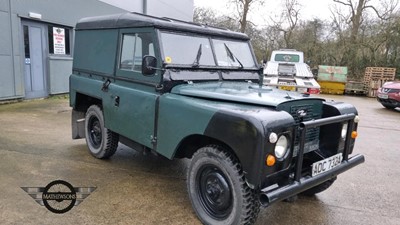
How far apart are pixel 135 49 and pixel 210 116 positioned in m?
1.65

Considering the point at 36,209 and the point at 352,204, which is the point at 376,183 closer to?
the point at 352,204

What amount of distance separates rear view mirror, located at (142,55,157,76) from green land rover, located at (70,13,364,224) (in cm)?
1

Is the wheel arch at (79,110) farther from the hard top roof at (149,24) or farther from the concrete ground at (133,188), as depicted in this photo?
the hard top roof at (149,24)

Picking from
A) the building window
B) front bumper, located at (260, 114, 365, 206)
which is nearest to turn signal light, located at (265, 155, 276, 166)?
front bumper, located at (260, 114, 365, 206)

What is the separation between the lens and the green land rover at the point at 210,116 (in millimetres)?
2686

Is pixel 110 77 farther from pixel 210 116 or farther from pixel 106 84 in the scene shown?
pixel 210 116

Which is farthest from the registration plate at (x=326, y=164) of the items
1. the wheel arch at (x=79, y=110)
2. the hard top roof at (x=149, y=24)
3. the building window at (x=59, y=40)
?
the building window at (x=59, y=40)

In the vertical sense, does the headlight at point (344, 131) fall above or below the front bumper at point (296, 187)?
above

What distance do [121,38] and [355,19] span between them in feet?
71.9

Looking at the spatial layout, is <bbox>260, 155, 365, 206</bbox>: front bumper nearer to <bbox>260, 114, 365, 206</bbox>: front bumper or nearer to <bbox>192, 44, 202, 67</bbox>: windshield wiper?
<bbox>260, 114, 365, 206</bbox>: front bumper

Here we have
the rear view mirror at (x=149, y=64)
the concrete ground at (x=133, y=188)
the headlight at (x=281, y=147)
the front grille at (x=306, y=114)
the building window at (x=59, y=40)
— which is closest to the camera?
the headlight at (x=281, y=147)

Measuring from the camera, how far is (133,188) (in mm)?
3885

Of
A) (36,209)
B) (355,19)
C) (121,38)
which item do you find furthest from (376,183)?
(355,19)

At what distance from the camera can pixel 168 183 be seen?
4.11 meters
